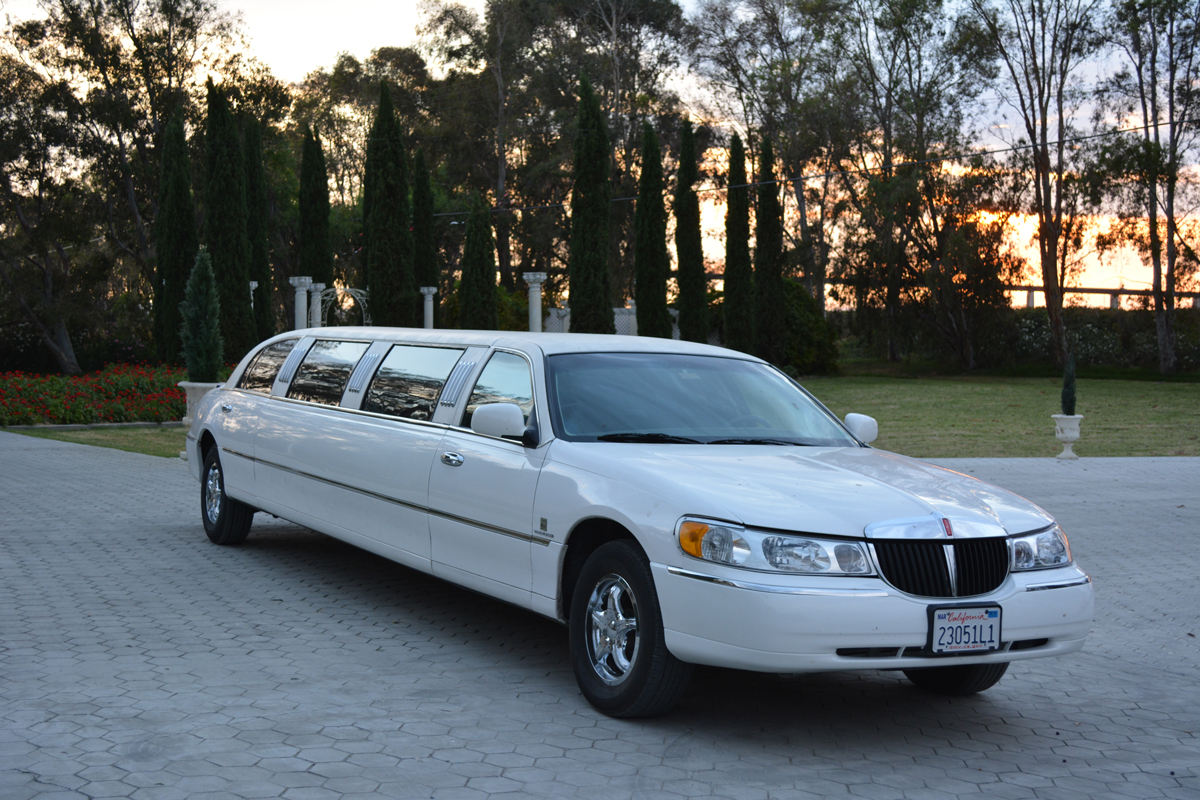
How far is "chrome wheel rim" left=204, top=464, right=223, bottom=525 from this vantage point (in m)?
9.17

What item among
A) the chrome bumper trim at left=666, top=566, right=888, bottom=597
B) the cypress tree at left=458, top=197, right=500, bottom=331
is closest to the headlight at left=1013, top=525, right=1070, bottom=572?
the chrome bumper trim at left=666, top=566, right=888, bottom=597

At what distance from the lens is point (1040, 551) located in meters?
4.91

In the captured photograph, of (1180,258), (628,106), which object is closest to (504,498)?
(1180,258)

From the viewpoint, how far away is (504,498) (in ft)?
18.4

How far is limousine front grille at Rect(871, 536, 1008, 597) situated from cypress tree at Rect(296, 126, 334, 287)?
40.0 metres

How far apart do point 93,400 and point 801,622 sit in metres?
22.7

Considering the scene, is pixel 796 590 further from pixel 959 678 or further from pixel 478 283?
Answer: pixel 478 283

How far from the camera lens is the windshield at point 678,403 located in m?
5.69

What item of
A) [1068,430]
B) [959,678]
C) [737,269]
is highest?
[737,269]

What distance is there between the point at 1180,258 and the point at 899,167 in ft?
36.4

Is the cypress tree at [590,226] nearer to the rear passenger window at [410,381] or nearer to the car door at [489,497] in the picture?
the rear passenger window at [410,381]

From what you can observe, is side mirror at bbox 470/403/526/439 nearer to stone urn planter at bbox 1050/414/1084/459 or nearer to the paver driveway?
the paver driveway

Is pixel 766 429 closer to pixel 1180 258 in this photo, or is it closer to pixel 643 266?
pixel 643 266

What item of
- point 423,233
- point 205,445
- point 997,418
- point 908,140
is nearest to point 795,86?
point 908,140
